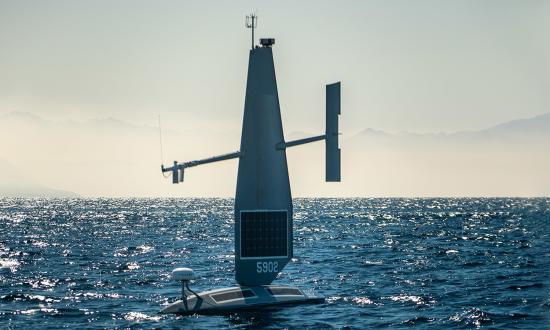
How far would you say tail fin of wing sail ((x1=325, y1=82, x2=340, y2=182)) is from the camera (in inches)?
1836

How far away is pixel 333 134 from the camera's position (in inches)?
1839

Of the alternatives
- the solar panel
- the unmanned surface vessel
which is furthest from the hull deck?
the solar panel

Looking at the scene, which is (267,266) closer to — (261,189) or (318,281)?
(261,189)

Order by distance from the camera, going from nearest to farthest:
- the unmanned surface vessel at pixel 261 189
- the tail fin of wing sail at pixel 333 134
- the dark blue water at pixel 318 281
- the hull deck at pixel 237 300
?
the hull deck at pixel 237 300, the dark blue water at pixel 318 281, the tail fin of wing sail at pixel 333 134, the unmanned surface vessel at pixel 261 189

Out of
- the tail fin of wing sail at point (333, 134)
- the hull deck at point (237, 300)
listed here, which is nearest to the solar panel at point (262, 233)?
the hull deck at point (237, 300)

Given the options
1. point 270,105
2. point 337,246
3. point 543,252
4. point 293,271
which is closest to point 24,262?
point 293,271

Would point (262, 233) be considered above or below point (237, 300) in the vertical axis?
above

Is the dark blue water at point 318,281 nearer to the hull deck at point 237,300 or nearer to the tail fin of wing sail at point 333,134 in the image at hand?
the hull deck at point 237,300

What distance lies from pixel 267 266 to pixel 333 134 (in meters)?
8.80

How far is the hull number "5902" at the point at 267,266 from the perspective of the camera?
48.3m

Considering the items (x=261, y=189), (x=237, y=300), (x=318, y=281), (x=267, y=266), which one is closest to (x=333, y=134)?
(x=261, y=189)

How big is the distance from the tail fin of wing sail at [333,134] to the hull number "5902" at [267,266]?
616cm

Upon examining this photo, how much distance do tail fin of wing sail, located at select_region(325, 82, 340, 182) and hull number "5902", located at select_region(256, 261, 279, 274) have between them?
20.2 ft

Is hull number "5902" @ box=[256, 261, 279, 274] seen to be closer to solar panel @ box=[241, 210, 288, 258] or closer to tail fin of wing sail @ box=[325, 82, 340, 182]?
solar panel @ box=[241, 210, 288, 258]
